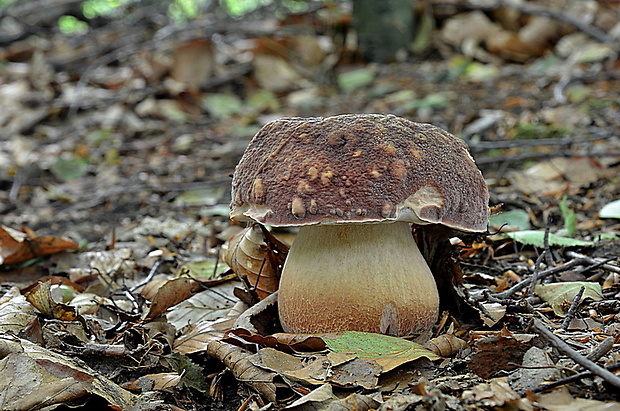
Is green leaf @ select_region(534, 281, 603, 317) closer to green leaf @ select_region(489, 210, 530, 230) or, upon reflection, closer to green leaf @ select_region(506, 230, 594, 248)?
green leaf @ select_region(506, 230, 594, 248)

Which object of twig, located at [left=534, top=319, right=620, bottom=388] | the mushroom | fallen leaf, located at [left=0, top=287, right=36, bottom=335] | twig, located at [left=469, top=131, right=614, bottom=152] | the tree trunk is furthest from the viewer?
the tree trunk

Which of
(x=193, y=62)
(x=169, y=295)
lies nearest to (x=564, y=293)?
(x=169, y=295)

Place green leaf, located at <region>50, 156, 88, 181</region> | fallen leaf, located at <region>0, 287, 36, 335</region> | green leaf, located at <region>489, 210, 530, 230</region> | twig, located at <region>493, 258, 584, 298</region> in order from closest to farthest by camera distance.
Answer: fallen leaf, located at <region>0, 287, 36, 335</region>, twig, located at <region>493, 258, 584, 298</region>, green leaf, located at <region>489, 210, 530, 230</region>, green leaf, located at <region>50, 156, 88, 181</region>

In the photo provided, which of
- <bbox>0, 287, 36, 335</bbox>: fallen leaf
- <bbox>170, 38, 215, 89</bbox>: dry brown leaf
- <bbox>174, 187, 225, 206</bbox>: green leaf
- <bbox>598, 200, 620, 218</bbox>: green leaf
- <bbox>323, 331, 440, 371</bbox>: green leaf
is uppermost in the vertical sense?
<bbox>323, 331, 440, 371</bbox>: green leaf

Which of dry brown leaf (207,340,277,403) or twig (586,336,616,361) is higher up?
twig (586,336,616,361)

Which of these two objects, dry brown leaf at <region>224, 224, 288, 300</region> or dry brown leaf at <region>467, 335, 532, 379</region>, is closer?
dry brown leaf at <region>467, 335, 532, 379</region>

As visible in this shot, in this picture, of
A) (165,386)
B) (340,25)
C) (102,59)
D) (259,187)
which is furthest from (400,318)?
(102,59)

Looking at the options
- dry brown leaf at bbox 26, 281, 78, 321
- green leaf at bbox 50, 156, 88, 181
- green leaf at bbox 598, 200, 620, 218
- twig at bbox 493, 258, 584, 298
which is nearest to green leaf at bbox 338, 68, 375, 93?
green leaf at bbox 50, 156, 88, 181

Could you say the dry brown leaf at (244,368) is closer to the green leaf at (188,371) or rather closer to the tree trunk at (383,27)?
the green leaf at (188,371)
